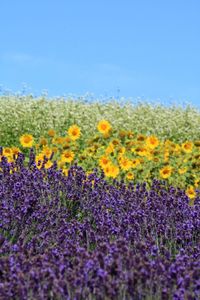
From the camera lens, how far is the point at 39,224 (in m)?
4.81

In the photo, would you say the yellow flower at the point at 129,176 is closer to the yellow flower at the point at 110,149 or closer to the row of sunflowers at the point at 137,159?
the row of sunflowers at the point at 137,159

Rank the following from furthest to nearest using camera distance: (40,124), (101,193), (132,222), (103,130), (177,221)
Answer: (40,124) < (103,130) < (101,193) < (177,221) < (132,222)

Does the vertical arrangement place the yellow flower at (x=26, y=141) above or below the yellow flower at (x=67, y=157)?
above

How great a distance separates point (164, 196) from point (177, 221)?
0.68 m

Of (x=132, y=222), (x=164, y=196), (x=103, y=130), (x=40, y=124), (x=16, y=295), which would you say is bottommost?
(x=16, y=295)

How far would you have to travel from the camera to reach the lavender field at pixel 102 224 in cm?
304

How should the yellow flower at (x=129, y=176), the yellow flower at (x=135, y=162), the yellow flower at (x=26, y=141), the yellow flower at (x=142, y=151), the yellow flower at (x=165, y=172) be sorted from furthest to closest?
the yellow flower at (x=26, y=141) < the yellow flower at (x=142, y=151) < the yellow flower at (x=135, y=162) < the yellow flower at (x=165, y=172) < the yellow flower at (x=129, y=176)

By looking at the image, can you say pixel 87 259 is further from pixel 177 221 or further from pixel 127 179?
pixel 127 179

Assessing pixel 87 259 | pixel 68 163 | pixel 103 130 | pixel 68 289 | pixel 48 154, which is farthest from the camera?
pixel 103 130

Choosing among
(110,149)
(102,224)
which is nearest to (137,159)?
(110,149)

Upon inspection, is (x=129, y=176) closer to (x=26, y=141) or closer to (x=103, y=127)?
(x=26, y=141)

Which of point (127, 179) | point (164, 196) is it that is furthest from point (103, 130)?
point (164, 196)

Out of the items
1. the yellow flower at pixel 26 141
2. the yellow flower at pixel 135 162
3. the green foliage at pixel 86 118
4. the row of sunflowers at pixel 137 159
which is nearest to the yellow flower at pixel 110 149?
the row of sunflowers at pixel 137 159

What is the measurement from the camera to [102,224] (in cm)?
445
